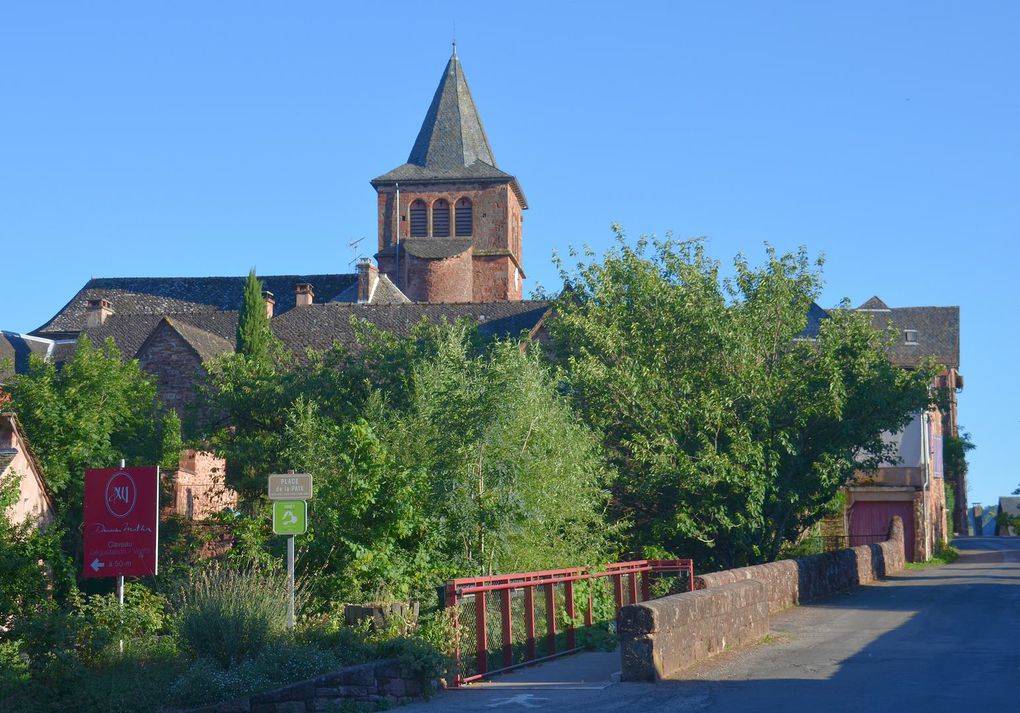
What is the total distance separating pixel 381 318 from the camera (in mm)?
50188

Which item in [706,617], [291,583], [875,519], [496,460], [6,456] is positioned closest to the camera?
[291,583]

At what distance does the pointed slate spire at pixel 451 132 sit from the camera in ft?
229

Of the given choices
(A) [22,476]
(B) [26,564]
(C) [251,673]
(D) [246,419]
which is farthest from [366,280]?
(C) [251,673]

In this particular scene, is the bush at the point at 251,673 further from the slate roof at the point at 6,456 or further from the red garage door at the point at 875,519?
the red garage door at the point at 875,519

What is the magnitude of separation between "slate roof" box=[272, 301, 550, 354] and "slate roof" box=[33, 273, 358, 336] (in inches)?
503

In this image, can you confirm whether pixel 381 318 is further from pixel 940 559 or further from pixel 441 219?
pixel 940 559

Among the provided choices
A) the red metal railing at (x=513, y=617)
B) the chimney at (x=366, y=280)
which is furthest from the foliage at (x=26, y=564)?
the chimney at (x=366, y=280)

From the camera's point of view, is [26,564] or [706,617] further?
[26,564]

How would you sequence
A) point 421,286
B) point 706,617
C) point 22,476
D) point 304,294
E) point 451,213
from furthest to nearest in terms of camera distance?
point 451,213
point 421,286
point 304,294
point 22,476
point 706,617

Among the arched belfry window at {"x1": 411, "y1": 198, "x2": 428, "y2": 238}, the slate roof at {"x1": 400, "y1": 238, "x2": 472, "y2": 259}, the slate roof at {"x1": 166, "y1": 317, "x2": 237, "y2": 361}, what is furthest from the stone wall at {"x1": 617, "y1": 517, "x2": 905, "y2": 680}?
the arched belfry window at {"x1": 411, "y1": 198, "x2": 428, "y2": 238}

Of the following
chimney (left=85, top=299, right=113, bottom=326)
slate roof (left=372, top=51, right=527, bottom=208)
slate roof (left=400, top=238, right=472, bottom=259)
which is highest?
slate roof (left=372, top=51, right=527, bottom=208)

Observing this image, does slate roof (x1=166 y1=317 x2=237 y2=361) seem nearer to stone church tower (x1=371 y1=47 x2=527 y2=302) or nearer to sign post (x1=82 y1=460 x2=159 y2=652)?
stone church tower (x1=371 y1=47 x2=527 y2=302)

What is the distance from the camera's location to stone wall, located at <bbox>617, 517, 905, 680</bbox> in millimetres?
13109

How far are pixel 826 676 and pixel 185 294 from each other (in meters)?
57.8
